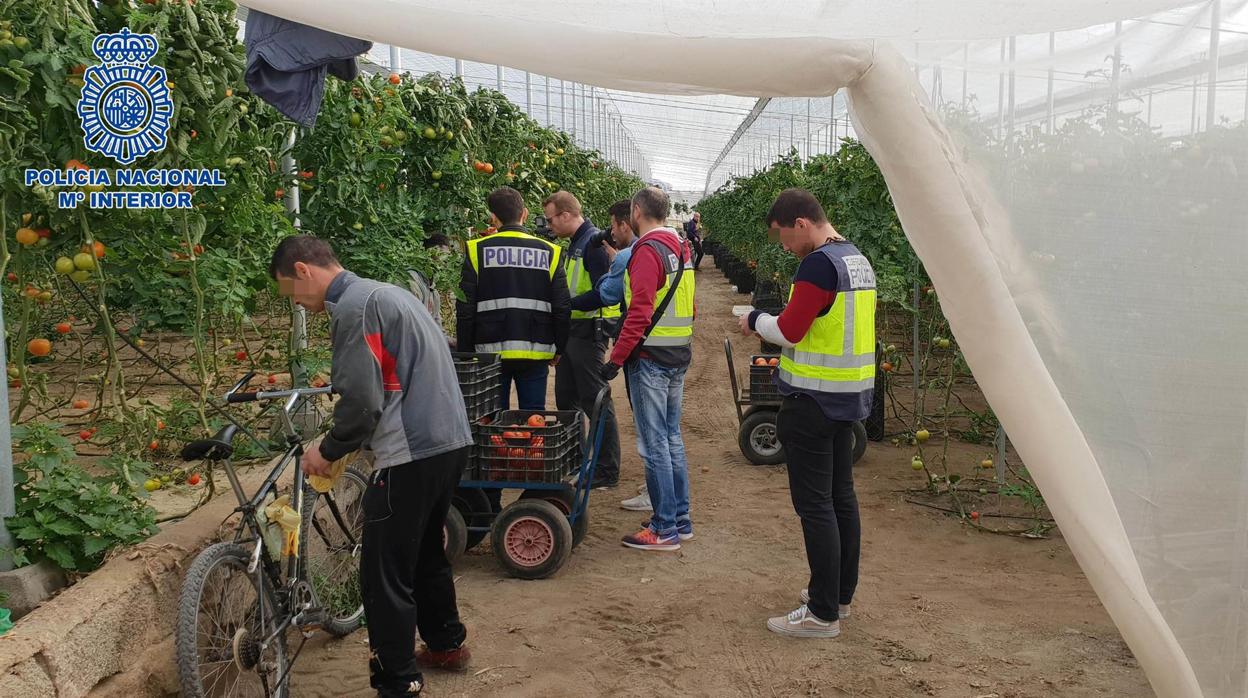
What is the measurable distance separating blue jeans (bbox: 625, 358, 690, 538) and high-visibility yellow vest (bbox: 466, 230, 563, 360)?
0.67 metres

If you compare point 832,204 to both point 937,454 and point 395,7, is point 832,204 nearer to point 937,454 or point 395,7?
point 937,454

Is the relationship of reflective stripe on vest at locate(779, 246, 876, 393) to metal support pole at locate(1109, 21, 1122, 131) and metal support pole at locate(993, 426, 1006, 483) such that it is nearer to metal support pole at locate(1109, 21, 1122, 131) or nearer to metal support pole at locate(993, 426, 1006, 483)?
metal support pole at locate(1109, 21, 1122, 131)

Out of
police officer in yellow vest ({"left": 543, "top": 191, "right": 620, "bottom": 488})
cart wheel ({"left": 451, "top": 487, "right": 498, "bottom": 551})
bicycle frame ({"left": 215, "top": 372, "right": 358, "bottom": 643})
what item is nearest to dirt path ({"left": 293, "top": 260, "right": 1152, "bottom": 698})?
cart wheel ({"left": 451, "top": 487, "right": 498, "bottom": 551})

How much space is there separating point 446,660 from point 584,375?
269cm

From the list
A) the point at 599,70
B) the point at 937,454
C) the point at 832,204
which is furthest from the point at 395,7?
the point at 832,204

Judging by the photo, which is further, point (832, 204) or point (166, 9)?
point (832, 204)

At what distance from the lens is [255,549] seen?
3277mm

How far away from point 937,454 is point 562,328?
3381 millimetres

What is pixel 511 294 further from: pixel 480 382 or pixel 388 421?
pixel 388 421

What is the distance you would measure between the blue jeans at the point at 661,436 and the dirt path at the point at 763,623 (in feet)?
0.85

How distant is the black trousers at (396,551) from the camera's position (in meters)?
3.37

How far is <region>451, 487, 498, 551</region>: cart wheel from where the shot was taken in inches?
200

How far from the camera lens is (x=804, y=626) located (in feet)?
13.9

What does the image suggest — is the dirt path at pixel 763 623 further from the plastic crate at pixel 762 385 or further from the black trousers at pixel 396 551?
the plastic crate at pixel 762 385
